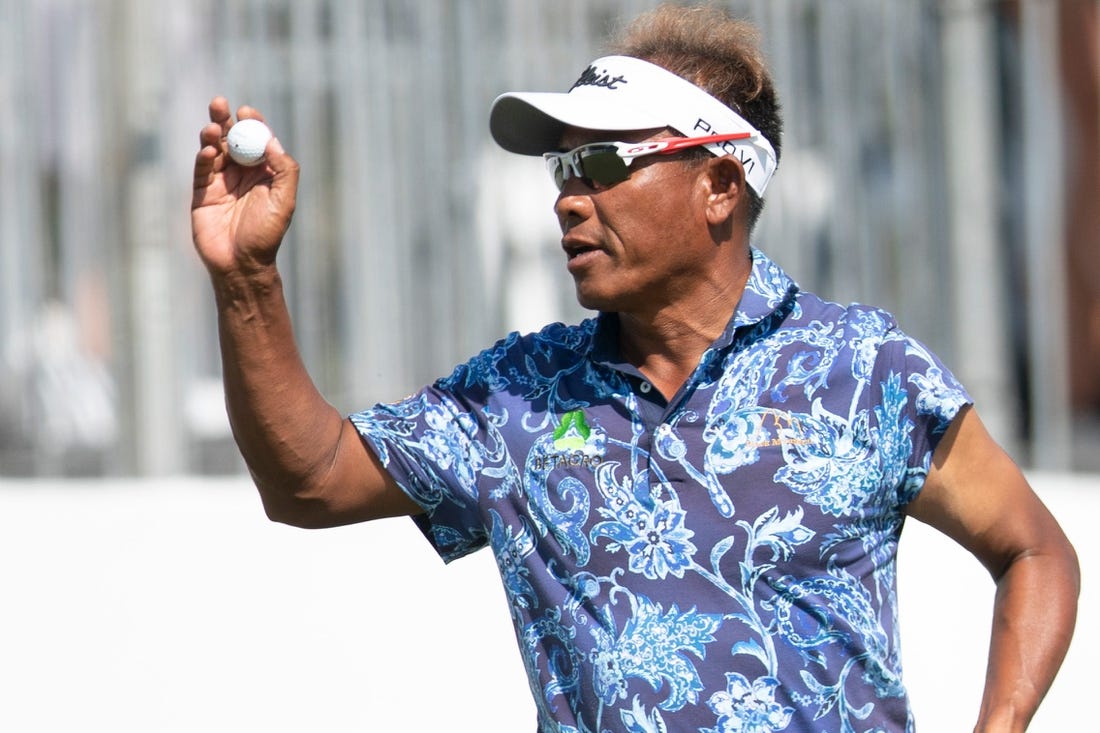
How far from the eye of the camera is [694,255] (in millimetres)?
2459

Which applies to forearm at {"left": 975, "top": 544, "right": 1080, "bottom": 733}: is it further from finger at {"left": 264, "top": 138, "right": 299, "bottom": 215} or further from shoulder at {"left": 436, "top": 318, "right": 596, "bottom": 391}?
finger at {"left": 264, "top": 138, "right": 299, "bottom": 215}

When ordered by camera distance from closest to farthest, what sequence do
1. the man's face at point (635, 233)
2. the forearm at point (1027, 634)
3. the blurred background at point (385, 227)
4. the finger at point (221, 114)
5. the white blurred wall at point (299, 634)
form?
the finger at point (221, 114) < the forearm at point (1027, 634) < the man's face at point (635, 233) < the white blurred wall at point (299, 634) < the blurred background at point (385, 227)

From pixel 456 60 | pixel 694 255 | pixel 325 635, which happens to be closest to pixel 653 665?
pixel 694 255

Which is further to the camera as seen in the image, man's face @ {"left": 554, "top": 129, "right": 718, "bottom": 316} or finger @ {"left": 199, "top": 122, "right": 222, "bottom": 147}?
man's face @ {"left": 554, "top": 129, "right": 718, "bottom": 316}

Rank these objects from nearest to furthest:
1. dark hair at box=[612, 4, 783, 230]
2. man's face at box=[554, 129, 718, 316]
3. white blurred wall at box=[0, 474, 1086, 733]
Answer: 1. man's face at box=[554, 129, 718, 316]
2. dark hair at box=[612, 4, 783, 230]
3. white blurred wall at box=[0, 474, 1086, 733]

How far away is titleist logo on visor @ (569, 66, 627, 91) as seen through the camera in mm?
2473

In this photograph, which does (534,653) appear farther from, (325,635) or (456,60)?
(456,60)

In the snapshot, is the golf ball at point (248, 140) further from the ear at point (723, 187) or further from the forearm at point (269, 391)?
the ear at point (723, 187)

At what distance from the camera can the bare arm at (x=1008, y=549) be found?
91.9 inches

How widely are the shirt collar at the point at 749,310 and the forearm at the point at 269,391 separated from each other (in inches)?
17.4

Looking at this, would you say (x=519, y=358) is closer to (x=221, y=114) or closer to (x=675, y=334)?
(x=675, y=334)

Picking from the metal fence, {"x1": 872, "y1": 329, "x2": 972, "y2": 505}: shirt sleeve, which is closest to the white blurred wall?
the metal fence

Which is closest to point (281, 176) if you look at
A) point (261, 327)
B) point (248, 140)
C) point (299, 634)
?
point (248, 140)

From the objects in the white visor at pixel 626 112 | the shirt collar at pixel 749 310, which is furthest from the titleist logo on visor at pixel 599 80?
the shirt collar at pixel 749 310
